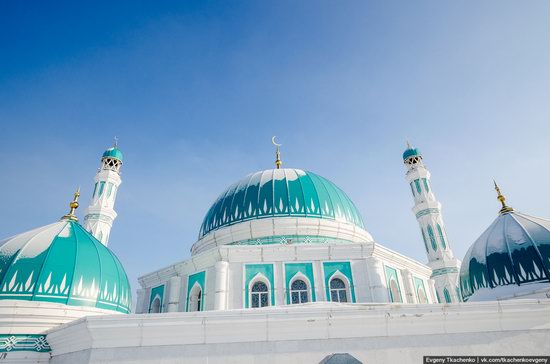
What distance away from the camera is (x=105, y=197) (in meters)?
24.6

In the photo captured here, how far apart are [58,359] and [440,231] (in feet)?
82.1

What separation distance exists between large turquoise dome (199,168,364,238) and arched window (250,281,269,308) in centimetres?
374

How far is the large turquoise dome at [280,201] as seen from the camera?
1692 centimetres

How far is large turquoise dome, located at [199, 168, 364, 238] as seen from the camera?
16.9m

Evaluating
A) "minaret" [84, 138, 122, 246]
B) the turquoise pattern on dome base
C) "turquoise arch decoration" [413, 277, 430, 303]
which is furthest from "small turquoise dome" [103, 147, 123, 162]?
"turquoise arch decoration" [413, 277, 430, 303]

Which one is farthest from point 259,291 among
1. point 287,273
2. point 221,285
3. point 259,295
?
point 221,285

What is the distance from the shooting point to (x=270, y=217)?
54.5ft

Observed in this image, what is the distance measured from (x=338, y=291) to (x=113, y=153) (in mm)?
21045

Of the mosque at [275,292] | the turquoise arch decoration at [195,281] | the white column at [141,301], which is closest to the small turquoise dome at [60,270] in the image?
the mosque at [275,292]

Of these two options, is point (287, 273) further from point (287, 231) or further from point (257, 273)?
point (287, 231)

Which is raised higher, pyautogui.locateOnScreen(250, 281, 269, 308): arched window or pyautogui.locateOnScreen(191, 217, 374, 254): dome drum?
pyautogui.locateOnScreen(191, 217, 374, 254): dome drum

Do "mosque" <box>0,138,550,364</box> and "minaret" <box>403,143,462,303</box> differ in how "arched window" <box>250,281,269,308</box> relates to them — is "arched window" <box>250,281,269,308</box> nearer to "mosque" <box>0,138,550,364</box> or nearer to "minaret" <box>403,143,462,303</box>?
"mosque" <box>0,138,550,364</box>

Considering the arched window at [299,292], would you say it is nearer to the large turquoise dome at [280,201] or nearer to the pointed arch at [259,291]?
the pointed arch at [259,291]

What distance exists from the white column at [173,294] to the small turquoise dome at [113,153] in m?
15.1
